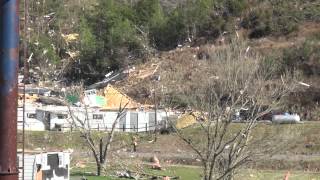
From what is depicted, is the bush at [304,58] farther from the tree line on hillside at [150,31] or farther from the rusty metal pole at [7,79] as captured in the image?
the rusty metal pole at [7,79]

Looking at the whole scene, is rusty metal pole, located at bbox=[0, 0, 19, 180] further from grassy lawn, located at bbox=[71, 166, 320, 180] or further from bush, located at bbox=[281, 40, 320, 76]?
bush, located at bbox=[281, 40, 320, 76]

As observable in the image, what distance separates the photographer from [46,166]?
71.7ft

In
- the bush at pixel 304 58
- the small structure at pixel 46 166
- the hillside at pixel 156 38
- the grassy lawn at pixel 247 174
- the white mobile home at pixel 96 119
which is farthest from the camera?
the hillside at pixel 156 38

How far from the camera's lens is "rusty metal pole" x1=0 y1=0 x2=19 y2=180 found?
3529 millimetres

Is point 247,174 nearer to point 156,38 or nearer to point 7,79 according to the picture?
point 7,79

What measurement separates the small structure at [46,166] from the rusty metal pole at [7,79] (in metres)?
16.9

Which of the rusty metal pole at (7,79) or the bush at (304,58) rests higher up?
the bush at (304,58)

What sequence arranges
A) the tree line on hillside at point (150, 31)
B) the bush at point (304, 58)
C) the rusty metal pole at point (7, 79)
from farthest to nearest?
the tree line on hillside at point (150, 31)
the bush at point (304, 58)
the rusty metal pole at point (7, 79)

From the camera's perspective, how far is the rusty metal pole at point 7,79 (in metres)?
3.53

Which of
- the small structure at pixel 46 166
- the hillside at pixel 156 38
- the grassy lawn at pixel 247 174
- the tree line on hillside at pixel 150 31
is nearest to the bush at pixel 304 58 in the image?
the hillside at pixel 156 38

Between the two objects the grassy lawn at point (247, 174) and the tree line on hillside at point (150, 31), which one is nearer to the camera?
the grassy lawn at point (247, 174)

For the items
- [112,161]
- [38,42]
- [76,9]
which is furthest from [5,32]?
[76,9]

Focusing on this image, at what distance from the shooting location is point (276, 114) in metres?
49.8

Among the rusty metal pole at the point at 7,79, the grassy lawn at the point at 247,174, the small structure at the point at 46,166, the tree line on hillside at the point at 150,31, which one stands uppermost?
the tree line on hillside at the point at 150,31
